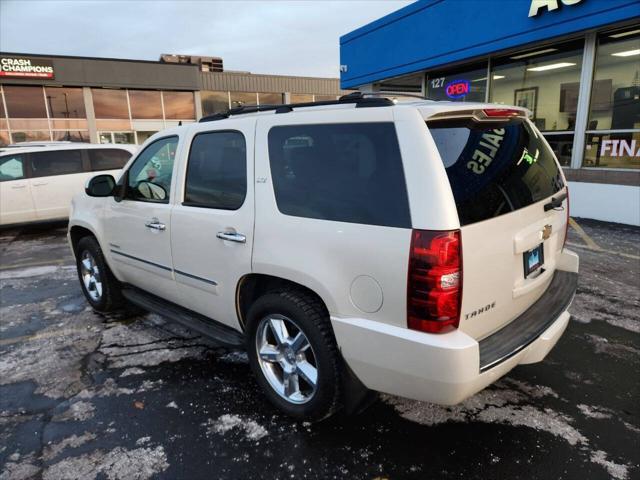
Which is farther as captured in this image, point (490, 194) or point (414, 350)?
point (490, 194)

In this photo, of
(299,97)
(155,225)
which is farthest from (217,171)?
(299,97)

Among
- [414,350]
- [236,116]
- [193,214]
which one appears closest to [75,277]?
[193,214]

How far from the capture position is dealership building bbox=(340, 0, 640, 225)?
837cm

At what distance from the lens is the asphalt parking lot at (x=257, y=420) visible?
95.9 inches

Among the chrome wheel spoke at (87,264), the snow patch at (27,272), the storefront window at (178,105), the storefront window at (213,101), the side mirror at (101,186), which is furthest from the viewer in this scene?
the storefront window at (213,101)

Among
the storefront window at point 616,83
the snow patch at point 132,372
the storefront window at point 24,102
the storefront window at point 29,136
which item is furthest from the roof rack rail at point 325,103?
the storefront window at point 24,102

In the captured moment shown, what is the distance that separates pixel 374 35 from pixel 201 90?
60.9ft

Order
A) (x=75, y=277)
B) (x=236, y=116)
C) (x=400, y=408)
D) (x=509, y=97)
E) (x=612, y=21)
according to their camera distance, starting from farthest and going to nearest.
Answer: (x=509, y=97), (x=612, y=21), (x=75, y=277), (x=236, y=116), (x=400, y=408)

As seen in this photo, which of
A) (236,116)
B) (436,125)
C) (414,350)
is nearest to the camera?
(414,350)

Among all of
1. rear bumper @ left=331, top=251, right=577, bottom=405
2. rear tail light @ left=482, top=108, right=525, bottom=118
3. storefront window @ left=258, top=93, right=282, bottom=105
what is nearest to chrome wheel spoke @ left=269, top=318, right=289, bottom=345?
rear bumper @ left=331, top=251, right=577, bottom=405

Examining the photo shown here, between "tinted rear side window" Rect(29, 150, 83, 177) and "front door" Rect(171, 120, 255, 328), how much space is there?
25.6 feet

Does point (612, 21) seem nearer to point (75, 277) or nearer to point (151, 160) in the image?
point (151, 160)

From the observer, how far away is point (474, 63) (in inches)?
456

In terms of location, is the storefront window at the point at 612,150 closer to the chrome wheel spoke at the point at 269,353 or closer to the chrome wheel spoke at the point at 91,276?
the chrome wheel spoke at the point at 269,353
